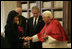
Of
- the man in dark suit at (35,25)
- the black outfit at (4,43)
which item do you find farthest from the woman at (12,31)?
the man in dark suit at (35,25)

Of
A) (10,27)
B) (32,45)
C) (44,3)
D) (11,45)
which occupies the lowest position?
(32,45)

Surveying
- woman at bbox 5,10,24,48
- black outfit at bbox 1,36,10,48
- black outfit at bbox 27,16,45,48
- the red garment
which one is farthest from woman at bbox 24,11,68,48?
black outfit at bbox 1,36,10,48

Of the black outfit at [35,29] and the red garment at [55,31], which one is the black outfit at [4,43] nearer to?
the red garment at [55,31]

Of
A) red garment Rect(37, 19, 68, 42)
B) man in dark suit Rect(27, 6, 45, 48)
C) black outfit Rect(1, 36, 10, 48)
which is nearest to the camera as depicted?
black outfit Rect(1, 36, 10, 48)

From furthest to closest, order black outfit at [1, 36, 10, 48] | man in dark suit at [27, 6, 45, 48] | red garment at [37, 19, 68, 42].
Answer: man in dark suit at [27, 6, 45, 48]
red garment at [37, 19, 68, 42]
black outfit at [1, 36, 10, 48]

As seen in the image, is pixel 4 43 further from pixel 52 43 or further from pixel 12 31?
pixel 52 43

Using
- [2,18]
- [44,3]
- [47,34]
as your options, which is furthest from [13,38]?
[2,18]

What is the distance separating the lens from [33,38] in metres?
3.26

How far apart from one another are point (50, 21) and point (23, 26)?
843 mm

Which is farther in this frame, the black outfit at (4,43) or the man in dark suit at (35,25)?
the man in dark suit at (35,25)

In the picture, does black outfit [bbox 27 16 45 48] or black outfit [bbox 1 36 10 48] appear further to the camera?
black outfit [bbox 27 16 45 48]

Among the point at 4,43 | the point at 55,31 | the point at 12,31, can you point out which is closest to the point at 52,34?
the point at 55,31

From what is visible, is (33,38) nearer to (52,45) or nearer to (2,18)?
(52,45)

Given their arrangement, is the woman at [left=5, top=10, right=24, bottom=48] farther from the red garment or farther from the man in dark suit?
the man in dark suit
